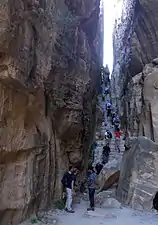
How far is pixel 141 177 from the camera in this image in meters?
11.6

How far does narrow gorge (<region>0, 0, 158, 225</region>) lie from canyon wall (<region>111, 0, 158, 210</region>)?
4 centimetres

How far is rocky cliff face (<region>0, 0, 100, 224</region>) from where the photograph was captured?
23.2 ft

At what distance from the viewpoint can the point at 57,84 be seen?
1126 centimetres

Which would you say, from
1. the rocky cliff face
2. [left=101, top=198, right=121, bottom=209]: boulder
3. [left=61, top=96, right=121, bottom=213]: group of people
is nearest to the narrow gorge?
the rocky cliff face

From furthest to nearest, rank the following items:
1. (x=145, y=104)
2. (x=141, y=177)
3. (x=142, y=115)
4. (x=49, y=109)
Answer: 1. (x=142, y=115)
2. (x=145, y=104)
3. (x=141, y=177)
4. (x=49, y=109)

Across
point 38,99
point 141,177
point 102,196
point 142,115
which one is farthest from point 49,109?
point 142,115

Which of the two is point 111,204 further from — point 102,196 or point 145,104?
point 145,104

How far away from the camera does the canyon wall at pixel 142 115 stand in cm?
1147

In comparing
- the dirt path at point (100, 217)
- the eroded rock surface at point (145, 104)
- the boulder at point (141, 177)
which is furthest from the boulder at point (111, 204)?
the eroded rock surface at point (145, 104)

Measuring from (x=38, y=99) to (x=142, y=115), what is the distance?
9.03m

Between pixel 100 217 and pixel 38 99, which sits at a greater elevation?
pixel 38 99

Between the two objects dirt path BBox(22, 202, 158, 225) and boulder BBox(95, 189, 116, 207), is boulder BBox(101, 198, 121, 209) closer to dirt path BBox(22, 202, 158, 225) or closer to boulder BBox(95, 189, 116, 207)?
boulder BBox(95, 189, 116, 207)

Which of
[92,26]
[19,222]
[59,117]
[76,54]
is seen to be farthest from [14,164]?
[92,26]

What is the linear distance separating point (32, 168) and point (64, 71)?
4252mm
